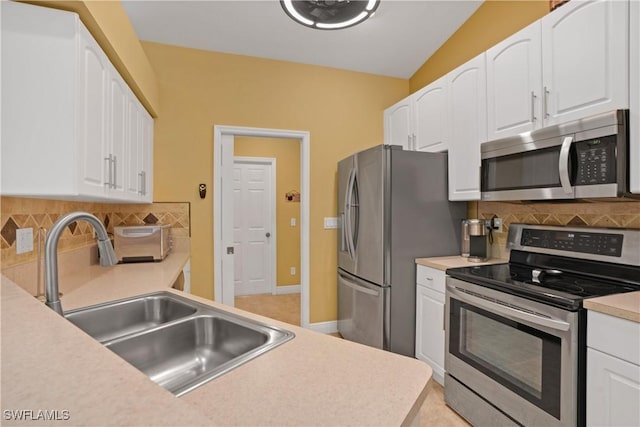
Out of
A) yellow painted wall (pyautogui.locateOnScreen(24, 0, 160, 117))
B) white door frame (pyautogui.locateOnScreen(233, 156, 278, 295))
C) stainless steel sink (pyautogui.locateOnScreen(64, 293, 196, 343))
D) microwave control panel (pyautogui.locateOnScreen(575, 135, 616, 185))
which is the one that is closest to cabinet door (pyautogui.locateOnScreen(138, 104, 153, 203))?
yellow painted wall (pyautogui.locateOnScreen(24, 0, 160, 117))

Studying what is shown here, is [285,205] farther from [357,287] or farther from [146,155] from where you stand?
[146,155]

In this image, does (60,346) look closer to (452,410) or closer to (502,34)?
(452,410)

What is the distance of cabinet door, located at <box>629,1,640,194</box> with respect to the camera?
1.46 metres

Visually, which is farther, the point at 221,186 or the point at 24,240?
the point at 221,186

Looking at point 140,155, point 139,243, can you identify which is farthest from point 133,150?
point 139,243

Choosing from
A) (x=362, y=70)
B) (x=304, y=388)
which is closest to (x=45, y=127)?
(x=304, y=388)

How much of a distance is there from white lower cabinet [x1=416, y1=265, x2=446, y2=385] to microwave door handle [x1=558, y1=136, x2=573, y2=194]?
3.00ft

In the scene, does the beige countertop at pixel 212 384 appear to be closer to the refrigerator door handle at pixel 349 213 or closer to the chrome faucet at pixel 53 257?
the chrome faucet at pixel 53 257

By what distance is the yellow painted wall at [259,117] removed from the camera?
2979 millimetres

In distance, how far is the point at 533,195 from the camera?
191 centimetres

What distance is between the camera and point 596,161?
1.58 metres

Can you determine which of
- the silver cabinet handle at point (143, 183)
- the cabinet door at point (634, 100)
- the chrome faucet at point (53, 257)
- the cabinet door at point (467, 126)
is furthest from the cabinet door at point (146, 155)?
the cabinet door at point (634, 100)

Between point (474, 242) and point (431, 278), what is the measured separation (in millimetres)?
502

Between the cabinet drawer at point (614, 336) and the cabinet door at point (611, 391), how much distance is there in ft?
0.09
